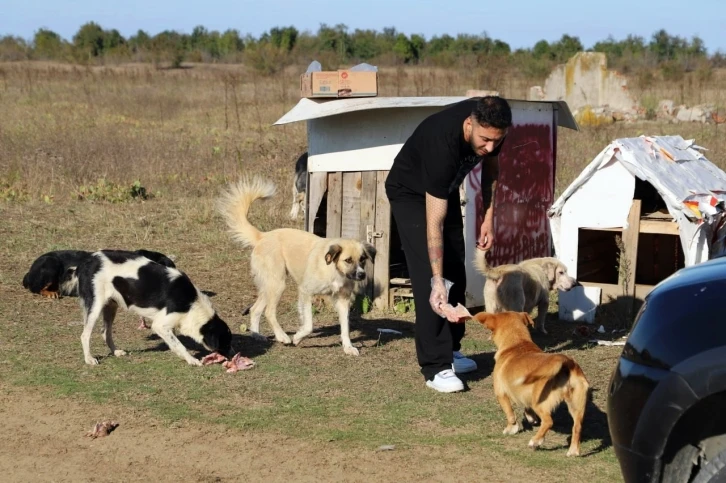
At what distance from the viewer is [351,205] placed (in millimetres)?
9430

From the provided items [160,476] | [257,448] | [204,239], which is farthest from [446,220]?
[204,239]

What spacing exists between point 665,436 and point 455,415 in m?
2.74

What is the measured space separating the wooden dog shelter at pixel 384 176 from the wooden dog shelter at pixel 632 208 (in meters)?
0.85

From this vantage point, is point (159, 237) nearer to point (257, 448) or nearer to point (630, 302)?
point (630, 302)

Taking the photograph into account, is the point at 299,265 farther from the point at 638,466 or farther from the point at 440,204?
the point at 638,466

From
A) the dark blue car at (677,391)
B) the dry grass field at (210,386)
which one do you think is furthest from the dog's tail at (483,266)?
the dark blue car at (677,391)

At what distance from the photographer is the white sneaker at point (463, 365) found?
273 inches

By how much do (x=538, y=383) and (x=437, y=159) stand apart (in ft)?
5.56

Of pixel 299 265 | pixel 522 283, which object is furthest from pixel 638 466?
pixel 299 265

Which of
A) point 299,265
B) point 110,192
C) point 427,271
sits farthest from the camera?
point 110,192

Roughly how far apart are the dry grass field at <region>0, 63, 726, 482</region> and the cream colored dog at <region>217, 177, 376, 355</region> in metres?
0.31

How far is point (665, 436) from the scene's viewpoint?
3.23 meters

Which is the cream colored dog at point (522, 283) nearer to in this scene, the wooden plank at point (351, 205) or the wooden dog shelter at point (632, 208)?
the wooden dog shelter at point (632, 208)

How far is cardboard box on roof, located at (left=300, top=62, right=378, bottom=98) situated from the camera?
10.0m
